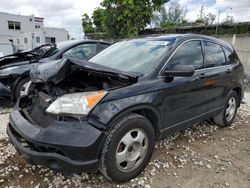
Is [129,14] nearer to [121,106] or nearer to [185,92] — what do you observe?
[185,92]

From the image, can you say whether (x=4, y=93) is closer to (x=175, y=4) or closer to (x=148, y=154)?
(x=148, y=154)

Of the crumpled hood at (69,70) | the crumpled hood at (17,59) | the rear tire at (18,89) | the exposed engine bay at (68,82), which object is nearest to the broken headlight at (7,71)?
the crumpled hood at (17,59)

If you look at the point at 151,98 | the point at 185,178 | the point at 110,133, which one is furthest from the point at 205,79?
the point at 110,133

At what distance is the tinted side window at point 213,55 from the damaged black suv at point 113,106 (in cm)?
13

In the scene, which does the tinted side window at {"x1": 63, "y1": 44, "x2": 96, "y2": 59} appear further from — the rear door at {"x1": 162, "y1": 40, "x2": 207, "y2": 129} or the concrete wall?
the concrete wall

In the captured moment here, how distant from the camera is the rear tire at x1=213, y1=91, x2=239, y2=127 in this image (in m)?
4.27

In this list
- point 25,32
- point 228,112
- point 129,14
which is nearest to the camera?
point 228,112

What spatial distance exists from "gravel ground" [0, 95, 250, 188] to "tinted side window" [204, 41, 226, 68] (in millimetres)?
1222

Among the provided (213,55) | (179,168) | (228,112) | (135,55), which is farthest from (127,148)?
(228,112)

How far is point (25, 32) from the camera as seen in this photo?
1404 inches

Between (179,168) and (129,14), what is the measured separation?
425 inches

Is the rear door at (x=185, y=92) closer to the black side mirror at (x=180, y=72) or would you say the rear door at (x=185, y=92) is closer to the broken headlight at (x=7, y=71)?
the black side mirror at (x=180, y=72)

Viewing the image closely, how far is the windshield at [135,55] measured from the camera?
9.87ft

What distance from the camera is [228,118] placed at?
4465 mm
